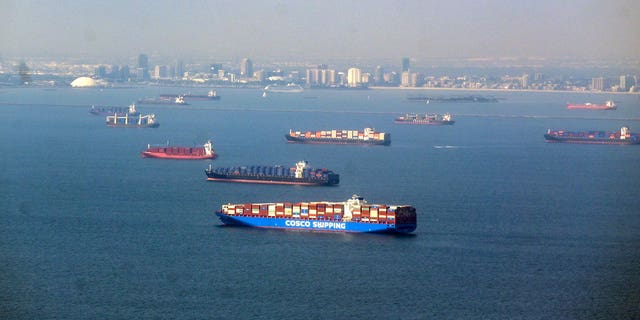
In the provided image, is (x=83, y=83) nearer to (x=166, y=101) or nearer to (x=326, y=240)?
(x=166, y=101)

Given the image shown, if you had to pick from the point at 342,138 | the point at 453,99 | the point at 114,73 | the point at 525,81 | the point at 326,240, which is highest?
the point at 114,73

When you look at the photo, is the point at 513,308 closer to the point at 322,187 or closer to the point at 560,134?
the point at 322,187

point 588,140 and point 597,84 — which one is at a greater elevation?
point 597,84

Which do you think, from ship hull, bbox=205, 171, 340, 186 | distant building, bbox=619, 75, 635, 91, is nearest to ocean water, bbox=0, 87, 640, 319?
ship hull, bbox=205, 171, 340, 186

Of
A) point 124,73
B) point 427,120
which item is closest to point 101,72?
point 124,73

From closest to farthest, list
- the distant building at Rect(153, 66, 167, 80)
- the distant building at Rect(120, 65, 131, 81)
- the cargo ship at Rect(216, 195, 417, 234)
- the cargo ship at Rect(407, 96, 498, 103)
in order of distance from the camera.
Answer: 1. the cargo ship at Rect(216, 195, 417, 234)
2. the cargo ship at Rect(407, 96, 498, 103)
3. the distant building at Rect(120, 65, 131, 81)
4. the distant building at Rect(153, 66, 167, 80)

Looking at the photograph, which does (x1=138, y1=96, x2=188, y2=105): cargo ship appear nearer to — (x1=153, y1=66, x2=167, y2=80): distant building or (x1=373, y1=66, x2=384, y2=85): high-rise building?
(x1=153, y1=66, x2=167, y2=80): distant building

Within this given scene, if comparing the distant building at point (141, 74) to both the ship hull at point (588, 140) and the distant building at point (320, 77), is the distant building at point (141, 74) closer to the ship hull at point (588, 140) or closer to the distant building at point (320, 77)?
the distant building at point (320, 77)
